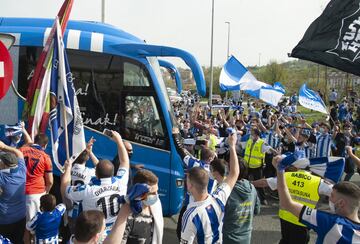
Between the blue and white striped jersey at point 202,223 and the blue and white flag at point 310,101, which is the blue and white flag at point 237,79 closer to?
→ the blue and white flag at point 310,101

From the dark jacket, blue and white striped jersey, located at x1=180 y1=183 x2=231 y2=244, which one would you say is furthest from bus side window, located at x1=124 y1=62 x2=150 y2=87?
blue and white striped jersey, located at x1=180 y1=183 x2=231 y2=244

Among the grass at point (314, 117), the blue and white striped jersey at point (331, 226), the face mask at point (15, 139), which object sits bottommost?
the grass at point (314, 117)

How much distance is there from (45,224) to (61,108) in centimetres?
144

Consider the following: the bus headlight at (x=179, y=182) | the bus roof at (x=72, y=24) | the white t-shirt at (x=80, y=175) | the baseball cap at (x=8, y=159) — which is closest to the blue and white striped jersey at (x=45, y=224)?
the white t-shirt at (x=80, y=175)

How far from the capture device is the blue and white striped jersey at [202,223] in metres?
3.18

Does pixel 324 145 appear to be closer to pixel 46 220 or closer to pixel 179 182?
pixel 179 182

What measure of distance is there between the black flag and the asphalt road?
3346 millimetres

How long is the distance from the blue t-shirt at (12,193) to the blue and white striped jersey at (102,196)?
1207 mm

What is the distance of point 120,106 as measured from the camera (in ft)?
21.1

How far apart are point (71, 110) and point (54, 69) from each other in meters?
0.56

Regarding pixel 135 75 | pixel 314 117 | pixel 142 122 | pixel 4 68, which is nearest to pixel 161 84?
pixel 135 75

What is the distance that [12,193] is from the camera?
15.3 feet

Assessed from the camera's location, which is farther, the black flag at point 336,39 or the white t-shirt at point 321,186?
the white t-shirt at point 321,186

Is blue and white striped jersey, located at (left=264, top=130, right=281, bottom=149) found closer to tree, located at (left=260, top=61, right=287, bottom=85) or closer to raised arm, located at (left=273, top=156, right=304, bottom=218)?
raised arm, located at (left=273, top=156, right=304, bottom=218)
